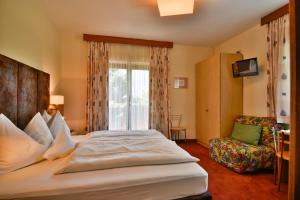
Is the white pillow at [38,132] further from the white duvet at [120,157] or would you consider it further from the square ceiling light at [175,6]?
the square ceiling light at [175,6]

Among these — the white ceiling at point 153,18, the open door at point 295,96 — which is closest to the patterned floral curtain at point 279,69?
the white ceiling at point 153,18

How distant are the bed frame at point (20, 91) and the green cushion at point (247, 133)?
2145 millimetres

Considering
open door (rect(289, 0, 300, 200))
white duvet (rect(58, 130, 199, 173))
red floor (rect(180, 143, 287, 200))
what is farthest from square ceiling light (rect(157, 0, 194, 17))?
red floor (rect(180, 143, 287, 200))

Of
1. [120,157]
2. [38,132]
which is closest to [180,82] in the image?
[120,157]

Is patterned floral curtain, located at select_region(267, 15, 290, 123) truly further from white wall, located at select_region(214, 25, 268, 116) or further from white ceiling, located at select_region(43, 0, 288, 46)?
white ceiling, located at select_region(43, 0, 288, 46)

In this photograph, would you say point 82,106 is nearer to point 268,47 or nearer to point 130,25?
point 130,25

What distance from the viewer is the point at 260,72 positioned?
3434 millimetres

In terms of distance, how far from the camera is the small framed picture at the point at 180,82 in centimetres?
486

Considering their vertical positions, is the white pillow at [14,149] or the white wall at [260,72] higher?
the white wall at [260,72]

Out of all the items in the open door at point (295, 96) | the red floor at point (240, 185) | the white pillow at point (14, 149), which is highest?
the open door at point (295, 96)

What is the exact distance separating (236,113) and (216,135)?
0.70 meters

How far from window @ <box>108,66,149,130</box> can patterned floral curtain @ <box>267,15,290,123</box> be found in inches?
109

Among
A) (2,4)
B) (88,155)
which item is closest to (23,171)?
(88,155)

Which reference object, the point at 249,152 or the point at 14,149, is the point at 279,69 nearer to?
the point at 249,152
